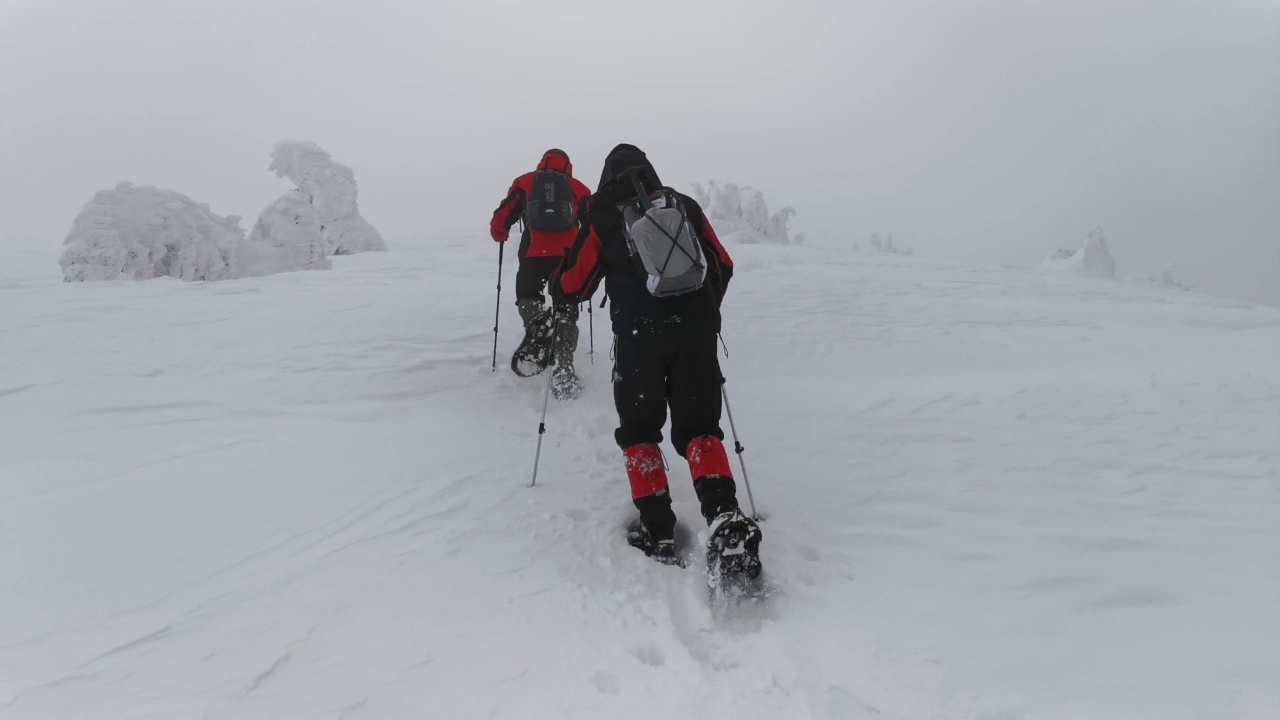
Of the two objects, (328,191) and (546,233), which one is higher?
(328,191)

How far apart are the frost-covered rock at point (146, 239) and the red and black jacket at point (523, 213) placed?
18266mm

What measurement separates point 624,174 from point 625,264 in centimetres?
53

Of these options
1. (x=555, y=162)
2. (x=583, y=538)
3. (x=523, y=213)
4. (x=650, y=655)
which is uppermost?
(x=555, y=162)

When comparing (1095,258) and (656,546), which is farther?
(1095,258)

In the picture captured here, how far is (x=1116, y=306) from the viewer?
1018 cm

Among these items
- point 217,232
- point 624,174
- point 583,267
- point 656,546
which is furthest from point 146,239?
point 656,546

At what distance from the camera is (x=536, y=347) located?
5695 mm

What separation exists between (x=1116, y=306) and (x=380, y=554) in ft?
38.6

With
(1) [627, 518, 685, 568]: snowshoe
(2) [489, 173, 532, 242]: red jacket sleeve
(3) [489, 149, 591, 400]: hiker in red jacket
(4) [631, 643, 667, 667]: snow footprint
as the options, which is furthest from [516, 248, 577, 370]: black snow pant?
(4) [631, 643, 667, 667]: snow footprint

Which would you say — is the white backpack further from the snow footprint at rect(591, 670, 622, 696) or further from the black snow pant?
the black snow pant

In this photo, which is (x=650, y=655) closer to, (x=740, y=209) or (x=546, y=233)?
(x=546, y=233)

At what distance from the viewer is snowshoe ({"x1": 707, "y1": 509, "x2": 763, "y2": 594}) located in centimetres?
282

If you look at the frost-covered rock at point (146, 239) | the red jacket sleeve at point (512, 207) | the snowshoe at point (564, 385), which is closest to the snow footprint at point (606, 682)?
the snowshoe at point (564, 385)

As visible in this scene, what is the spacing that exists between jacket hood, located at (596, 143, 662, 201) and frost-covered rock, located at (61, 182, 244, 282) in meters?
20.4
